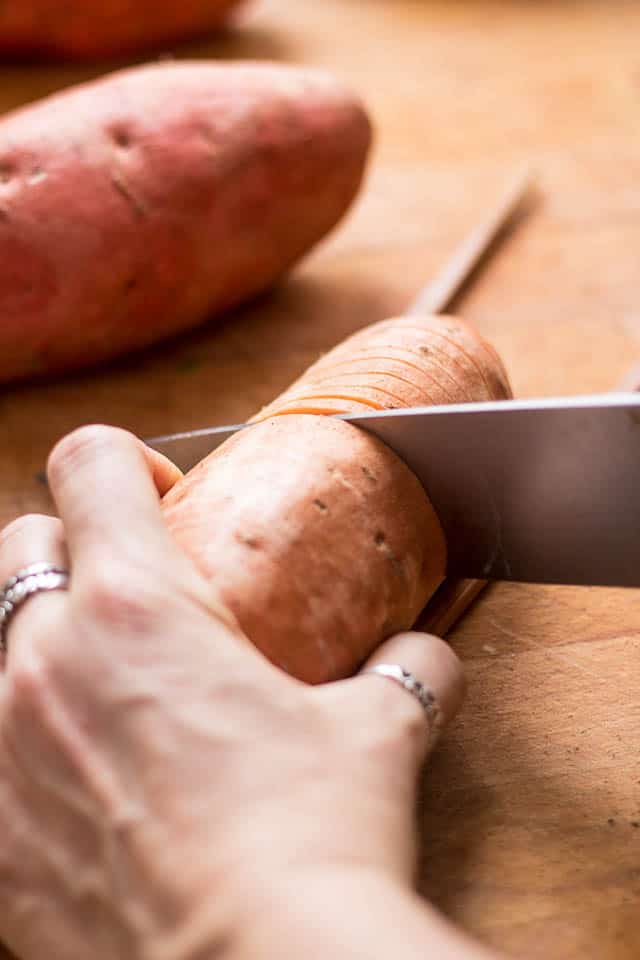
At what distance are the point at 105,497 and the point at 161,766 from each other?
243 mm

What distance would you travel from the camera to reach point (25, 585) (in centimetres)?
97

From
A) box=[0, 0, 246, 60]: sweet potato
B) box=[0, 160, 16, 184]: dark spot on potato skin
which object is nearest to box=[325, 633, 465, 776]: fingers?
box=[0, 160, 16, 184]: dark spot on potato skin

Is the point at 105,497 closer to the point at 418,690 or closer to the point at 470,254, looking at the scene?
the point at 418,690

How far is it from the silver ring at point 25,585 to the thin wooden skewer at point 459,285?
0.41 m

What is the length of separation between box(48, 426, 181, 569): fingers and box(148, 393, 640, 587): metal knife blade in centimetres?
25

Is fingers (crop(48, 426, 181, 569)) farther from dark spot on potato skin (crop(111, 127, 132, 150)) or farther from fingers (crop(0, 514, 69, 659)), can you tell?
dark spot on potato skin (crop(111, 127, 132, 150))

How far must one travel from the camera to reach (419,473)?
1149 millimetres

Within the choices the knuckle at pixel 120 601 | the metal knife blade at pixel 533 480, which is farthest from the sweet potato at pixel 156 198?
the knuckle at pixel 120 601

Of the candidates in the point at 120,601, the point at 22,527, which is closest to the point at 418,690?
the point at 120,601

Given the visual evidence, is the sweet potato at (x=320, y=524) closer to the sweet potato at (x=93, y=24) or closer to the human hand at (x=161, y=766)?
the human hand at (x=161, y=766)

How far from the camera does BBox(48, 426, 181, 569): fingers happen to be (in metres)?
0.93

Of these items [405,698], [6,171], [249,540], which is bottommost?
[405,698]

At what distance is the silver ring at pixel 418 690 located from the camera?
0.98 m

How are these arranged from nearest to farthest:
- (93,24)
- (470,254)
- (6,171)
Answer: (6,171)
(470,254)
(93,24)
